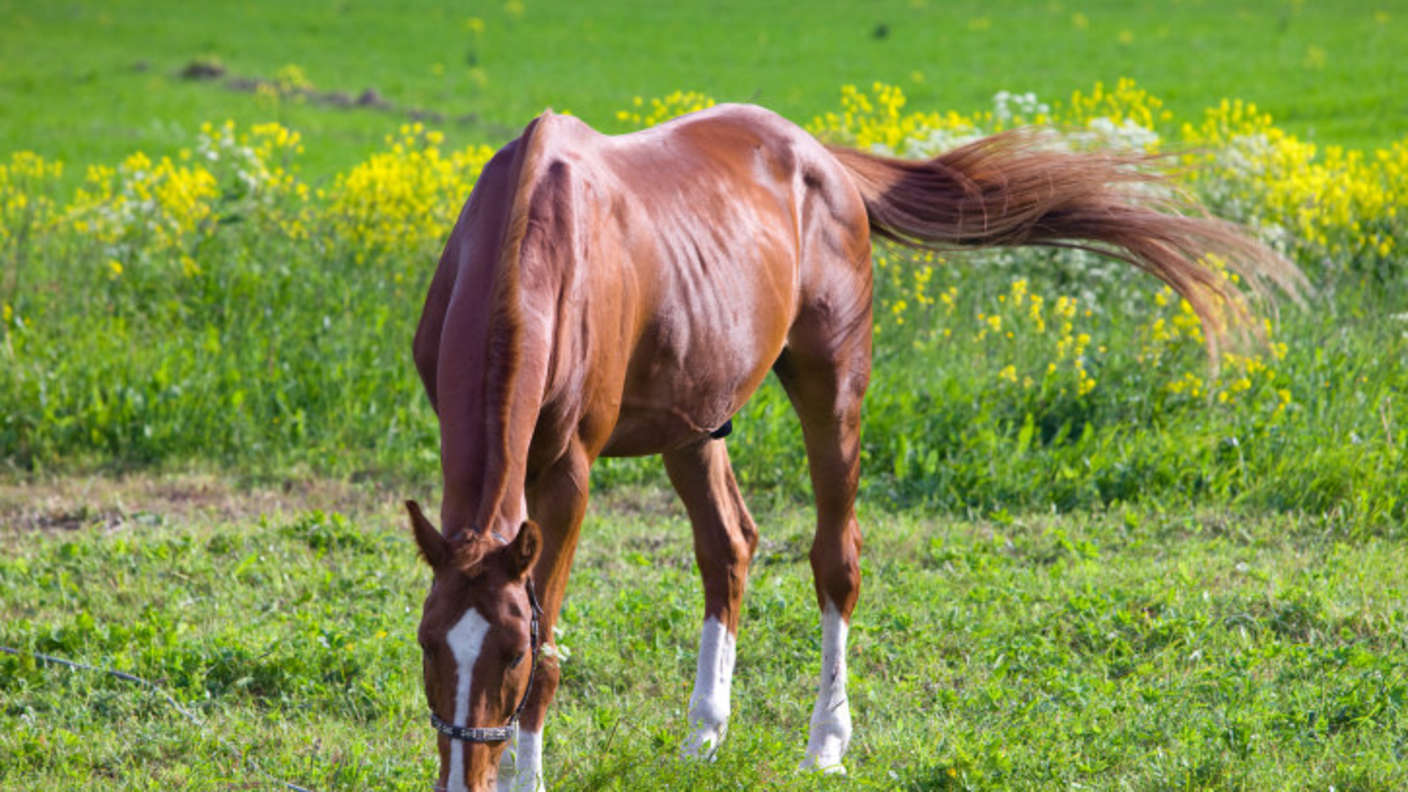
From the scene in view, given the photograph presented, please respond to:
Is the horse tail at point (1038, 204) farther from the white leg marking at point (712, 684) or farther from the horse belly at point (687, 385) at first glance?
the white leg marking at point (712, 684)

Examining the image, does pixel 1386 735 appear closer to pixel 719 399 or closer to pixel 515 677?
pixel 719 399

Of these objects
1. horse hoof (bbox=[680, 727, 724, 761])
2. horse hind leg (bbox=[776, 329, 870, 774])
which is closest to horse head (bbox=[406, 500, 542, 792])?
horse hoof (bbox=[680, 727, 724, 761])

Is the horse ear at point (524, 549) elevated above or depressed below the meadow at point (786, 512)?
above

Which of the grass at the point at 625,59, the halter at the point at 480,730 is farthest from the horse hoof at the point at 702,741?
the grass at the point at 625,59

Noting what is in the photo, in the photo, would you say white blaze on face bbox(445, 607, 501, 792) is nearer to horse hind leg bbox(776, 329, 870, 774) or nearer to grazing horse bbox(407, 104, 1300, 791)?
grazing horse bbox(407, 104, 1300, 791)

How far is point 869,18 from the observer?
28500 millimetres

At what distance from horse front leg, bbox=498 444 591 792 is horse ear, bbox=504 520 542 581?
2.01ft

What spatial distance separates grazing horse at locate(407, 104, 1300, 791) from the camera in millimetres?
2762

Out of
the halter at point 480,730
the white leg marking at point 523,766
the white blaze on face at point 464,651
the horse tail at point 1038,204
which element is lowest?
the white leg marking at point 523,766

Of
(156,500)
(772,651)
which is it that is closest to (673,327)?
(772,651)

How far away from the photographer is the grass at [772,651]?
3895mm

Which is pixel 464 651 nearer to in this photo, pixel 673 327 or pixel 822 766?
pixel 673 327

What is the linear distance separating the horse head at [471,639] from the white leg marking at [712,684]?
1.58 metres

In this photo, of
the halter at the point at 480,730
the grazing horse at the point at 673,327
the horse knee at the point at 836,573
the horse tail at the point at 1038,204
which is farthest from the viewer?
the horse tail at the point at 1038,204
